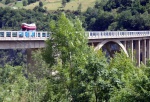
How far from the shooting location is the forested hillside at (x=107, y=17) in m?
98.0

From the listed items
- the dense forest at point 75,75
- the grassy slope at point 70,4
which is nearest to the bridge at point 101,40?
the dense forest at point 75,75

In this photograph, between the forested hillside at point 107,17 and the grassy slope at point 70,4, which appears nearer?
the forested hillside at point 107,17

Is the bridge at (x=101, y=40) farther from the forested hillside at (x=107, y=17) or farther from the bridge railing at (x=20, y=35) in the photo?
the forested hillside at (x=107, y=17)

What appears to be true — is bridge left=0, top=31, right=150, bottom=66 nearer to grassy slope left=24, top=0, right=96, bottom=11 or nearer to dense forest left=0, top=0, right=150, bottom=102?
dense forest left=0, top=0, right=150, bottom=102

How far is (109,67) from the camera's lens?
957 inches

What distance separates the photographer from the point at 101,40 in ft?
188

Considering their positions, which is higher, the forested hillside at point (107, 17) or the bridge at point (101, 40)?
the bridge at point (101, 40)

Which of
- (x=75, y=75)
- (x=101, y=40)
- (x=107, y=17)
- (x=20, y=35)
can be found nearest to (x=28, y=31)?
(x=20, y=35)

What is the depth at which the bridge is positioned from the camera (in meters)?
39.2

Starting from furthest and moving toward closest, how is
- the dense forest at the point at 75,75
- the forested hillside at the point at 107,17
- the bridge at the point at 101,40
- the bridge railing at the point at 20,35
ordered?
→ the forested hillside at the point at 107,17 → the bridge at the point at 101,40 → the bridge railing at the point at 20,35 → the dense forest at the point at 75,75

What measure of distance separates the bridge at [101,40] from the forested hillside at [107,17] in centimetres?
2164

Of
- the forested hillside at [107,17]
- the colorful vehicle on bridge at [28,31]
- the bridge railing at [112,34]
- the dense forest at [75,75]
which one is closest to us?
the dense forest at [75,75]

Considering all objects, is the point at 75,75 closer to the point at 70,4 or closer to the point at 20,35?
the point at 20,35

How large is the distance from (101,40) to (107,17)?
4869 cm
